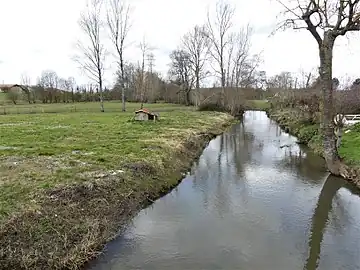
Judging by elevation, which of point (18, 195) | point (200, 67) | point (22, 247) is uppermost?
point (200, 67)

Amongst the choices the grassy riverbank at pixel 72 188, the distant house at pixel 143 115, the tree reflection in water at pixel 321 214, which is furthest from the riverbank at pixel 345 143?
the distant house at pixel 143 115

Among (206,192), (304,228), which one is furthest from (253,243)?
(206,192)

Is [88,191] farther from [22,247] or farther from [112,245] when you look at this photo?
[22,247]

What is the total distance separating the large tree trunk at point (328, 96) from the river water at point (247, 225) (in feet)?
2.49

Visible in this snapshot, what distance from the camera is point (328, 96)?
12.5 m

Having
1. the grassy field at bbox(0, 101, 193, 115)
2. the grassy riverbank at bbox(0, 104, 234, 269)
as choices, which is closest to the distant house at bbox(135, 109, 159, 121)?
the grassy riverbank at bbox(0, 104, 234, 269)

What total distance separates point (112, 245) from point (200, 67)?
44.3m

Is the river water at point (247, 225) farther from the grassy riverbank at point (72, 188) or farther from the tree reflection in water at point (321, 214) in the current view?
the grassy riverbank at point (72, 188)

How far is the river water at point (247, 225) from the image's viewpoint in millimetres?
6848

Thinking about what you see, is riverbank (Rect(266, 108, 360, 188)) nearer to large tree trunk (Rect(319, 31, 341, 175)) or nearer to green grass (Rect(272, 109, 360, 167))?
green grass (Rect(272, 109, 360, 167))

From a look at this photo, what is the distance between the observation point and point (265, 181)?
12547 mm

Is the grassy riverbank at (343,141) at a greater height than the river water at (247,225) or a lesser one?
greater

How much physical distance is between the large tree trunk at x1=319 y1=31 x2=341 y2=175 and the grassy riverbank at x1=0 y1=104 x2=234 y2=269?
5905mm

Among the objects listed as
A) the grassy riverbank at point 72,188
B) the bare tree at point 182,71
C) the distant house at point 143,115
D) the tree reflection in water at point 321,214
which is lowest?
the tree reflection in water at point 321,214
